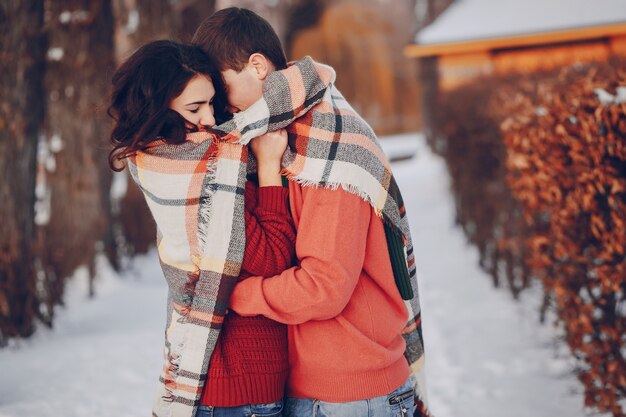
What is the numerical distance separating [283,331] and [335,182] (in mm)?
452

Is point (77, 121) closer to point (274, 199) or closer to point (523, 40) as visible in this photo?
point (274, 199)

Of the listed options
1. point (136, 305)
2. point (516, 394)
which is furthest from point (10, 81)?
point (516, 394)

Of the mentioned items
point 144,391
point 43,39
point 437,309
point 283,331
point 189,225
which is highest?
point 43,39

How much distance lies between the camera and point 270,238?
178 cm

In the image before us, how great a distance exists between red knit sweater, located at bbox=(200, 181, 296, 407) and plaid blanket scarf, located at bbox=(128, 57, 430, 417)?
0.04 meters

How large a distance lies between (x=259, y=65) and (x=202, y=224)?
0.48 meters

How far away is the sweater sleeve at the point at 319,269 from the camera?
1.70 metres

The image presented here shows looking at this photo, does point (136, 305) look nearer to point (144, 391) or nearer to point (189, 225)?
point (144, 391)

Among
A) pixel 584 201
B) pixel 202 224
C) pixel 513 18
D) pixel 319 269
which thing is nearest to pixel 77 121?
pixel 584 201

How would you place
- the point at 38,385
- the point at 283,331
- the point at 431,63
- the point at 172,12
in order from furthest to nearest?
the point at 431,63 < the point at 172,12 < the point at 38,385 < the point at 283,331

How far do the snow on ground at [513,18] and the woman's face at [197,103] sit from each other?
50.1 ft

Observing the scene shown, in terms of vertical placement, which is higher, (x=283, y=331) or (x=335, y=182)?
(x=335, y=182)

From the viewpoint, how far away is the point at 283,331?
1.86 metres

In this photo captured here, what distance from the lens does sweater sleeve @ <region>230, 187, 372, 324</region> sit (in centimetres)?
170
